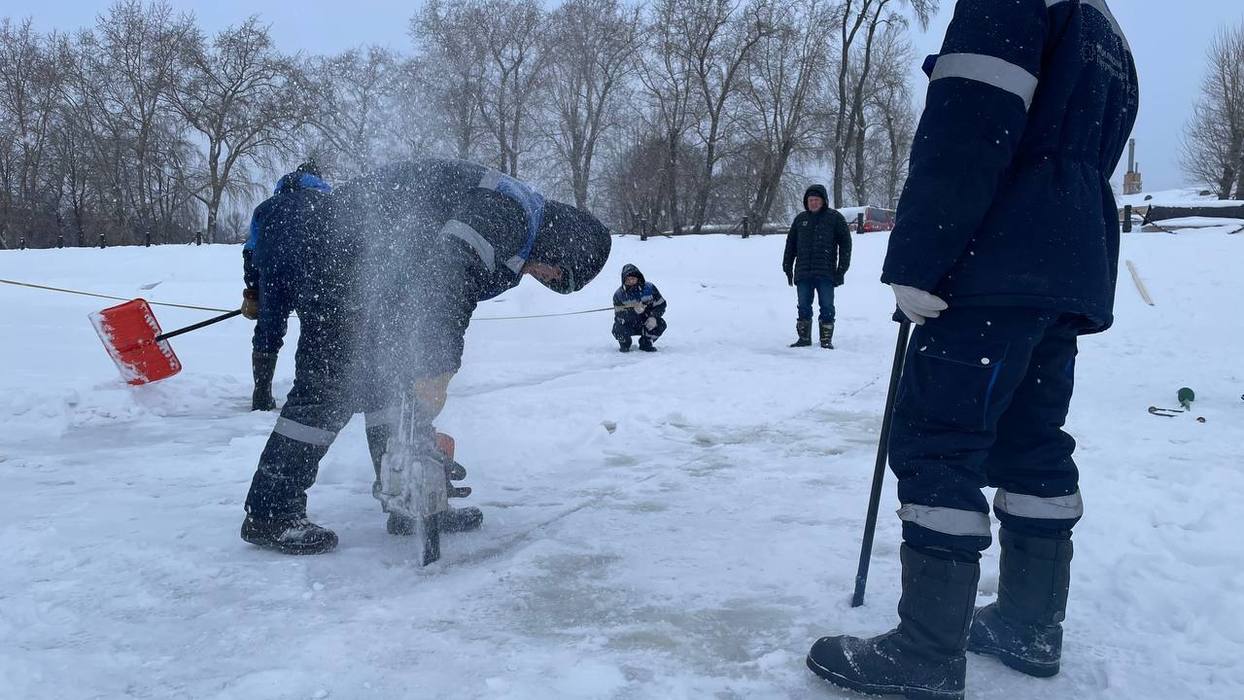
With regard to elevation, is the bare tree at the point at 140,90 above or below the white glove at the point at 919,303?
above

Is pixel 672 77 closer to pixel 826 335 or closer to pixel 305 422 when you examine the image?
pixel 826 335

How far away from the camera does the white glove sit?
196cm

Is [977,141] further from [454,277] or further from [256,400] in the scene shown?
[256,400]

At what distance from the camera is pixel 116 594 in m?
2.56

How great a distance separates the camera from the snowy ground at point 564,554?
2102 mm

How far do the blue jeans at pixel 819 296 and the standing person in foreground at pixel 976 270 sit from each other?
7694 millimetres

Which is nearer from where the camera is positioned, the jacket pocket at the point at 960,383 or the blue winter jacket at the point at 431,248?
the jacket pocket at the point at 960,383

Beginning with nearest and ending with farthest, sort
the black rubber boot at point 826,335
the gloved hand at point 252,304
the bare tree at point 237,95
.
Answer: the gloved hand at point 252,304 → the black rubber boot at point 826,335 → the bare tree at point 237,95

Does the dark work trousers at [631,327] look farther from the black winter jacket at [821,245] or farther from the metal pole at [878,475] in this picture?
the metal pole at [878,475]

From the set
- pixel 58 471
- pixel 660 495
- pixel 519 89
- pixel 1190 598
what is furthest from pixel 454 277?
pixel 519 89

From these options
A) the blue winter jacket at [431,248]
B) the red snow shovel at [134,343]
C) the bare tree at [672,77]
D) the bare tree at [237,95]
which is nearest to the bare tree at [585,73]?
the bare tree at [672,77]

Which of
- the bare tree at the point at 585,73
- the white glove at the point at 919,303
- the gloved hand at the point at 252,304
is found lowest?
the gloved hand at the point at 252,304

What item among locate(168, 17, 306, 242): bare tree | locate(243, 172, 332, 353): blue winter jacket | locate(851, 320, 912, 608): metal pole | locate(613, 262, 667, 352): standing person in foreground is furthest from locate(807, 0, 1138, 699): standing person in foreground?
locate(168, 17, 306, 242): bare tree

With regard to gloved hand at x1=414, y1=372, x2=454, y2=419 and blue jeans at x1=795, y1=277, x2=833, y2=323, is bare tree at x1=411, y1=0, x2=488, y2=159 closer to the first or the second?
gloved hand at x1=414, y1=372, x2=454, y2=419
